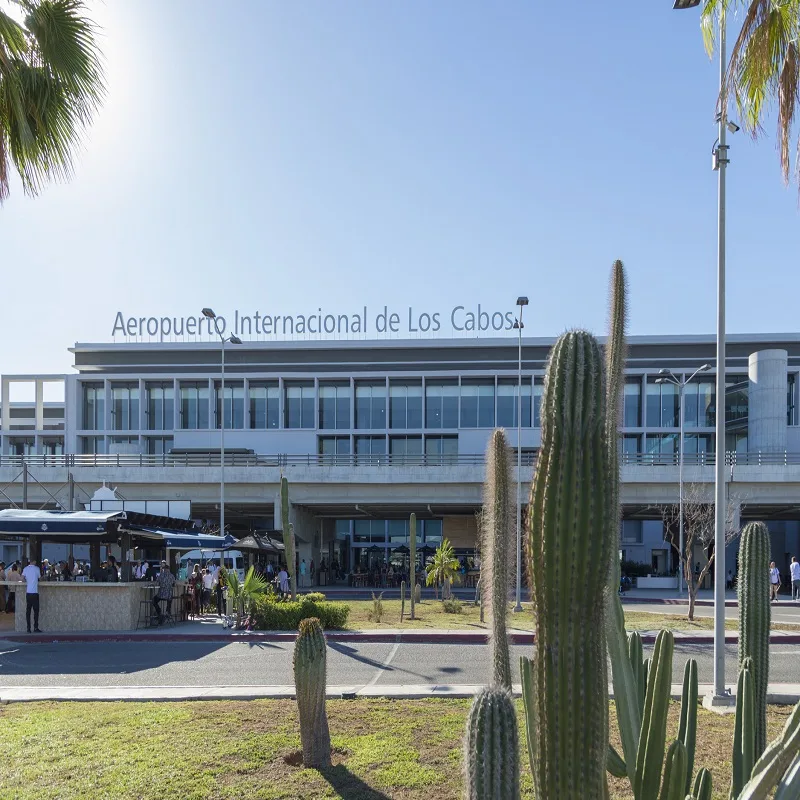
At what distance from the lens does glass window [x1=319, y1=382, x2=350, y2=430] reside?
61.5m

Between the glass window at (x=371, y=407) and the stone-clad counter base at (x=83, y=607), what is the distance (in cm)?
4157

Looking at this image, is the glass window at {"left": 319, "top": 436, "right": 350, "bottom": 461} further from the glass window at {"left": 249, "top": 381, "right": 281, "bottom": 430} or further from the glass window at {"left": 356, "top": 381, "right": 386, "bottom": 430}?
the glass window at {"left": 249, "top": 381, "right": 281, "bottom": 430}

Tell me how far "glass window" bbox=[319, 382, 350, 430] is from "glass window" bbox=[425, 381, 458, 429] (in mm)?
6033

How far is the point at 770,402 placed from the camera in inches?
1956

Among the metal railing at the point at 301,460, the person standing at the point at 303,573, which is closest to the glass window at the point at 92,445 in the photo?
the metal railing at the point at 301,460

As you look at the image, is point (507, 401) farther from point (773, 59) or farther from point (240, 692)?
point (773, 59)

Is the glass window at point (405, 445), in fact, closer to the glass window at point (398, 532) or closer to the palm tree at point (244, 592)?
the glass window at point (398, 532)

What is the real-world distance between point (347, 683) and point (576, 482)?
10.3 m

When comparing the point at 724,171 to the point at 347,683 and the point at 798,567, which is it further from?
the point at 798,567

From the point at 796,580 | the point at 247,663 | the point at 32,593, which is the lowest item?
the point at 796,580

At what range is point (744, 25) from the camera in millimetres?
8375

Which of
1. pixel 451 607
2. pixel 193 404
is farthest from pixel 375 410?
pixel 451 607

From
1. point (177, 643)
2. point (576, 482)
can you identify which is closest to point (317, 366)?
point (177, 643)

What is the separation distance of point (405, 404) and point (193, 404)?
16289 millimetres
